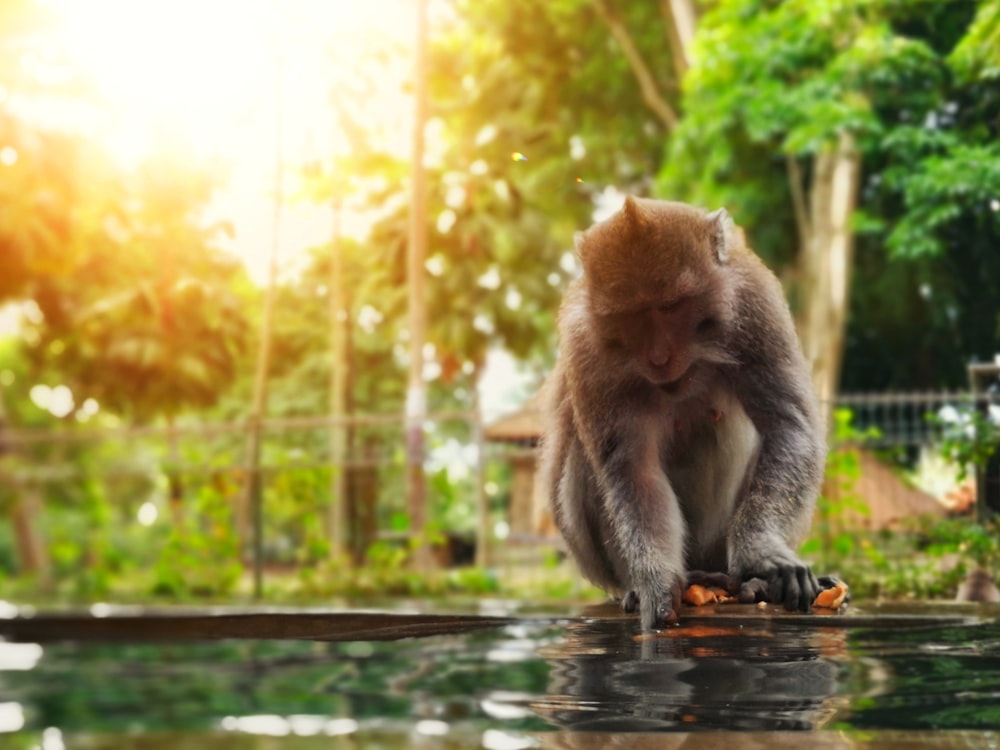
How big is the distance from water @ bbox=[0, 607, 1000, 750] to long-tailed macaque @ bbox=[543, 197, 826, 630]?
0.17m

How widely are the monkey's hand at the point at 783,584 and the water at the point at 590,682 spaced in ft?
0.36

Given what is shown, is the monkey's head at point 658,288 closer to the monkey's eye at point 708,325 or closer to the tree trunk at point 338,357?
the monkey's eye at point 708,325

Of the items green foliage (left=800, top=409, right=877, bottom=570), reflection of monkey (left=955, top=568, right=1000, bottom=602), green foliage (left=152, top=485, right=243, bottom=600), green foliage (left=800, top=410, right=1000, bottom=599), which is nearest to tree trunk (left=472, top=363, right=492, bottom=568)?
green foliage (left=152, top=485, right=243, bottom=600)

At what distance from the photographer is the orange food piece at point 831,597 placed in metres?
2.08

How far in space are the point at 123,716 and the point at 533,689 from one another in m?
0.79

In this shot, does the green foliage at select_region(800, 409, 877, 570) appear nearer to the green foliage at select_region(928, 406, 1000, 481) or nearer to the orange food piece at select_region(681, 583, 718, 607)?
the green foliage at select_region(928, 406, 1000, 481)

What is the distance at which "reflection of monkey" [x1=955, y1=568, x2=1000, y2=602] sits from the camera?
3600 mm

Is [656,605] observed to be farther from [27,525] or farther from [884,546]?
[27,525]

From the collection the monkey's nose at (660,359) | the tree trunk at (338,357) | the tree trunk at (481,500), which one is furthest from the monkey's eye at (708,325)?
the tree trunk at (338,357)

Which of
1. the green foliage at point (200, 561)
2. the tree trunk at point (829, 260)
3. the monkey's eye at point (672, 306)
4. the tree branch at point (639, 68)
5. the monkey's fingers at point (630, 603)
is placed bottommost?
the green foliage at point (200, 561)

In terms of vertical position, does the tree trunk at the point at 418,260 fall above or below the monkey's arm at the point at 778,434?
above

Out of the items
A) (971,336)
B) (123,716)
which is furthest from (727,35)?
(123,716)

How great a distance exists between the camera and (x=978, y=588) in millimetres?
3666

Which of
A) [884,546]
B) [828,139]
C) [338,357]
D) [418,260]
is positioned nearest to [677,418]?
[884,546]
